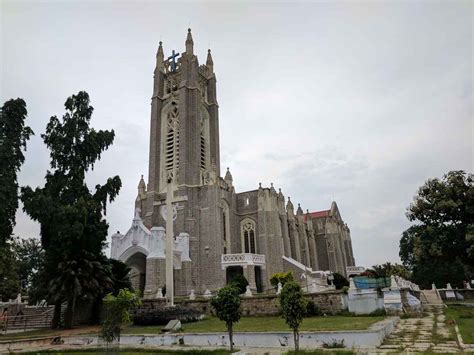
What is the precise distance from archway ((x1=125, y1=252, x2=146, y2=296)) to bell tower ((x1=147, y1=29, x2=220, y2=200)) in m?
7.46

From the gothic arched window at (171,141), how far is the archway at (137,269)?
363 inches

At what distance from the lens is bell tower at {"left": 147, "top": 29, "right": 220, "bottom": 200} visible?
36438mm

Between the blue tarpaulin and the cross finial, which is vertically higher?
the cross finial

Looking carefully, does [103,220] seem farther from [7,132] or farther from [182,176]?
[182,176]

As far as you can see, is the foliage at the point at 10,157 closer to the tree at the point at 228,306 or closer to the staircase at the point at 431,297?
the tree at the point at 228,306

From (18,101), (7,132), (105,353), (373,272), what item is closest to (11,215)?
(7,132)

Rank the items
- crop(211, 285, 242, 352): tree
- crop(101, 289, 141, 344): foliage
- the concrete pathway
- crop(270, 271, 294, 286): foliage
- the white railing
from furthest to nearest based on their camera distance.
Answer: the white railing
crop(270, 271, 294, 286): foliage
crop(211, 285, 242, 352): tree
crop(101, 289, 141, 344): foliage
the concrete pathway

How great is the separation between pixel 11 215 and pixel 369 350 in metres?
17.9

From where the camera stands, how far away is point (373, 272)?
70.3 feet

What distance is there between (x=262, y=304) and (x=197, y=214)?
14.5 metres

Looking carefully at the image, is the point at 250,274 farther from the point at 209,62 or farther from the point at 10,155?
the point at 209,62

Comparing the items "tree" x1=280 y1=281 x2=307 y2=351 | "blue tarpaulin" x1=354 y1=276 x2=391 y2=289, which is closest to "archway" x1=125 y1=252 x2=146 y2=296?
"blue tarpaulin" x1=354 y1=276 x2=391 y2=289

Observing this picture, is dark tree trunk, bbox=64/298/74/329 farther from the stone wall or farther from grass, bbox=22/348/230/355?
grass, bbox=22/348/230/355

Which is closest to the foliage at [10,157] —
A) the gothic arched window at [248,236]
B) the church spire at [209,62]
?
the gothic arched window at [248,236]
